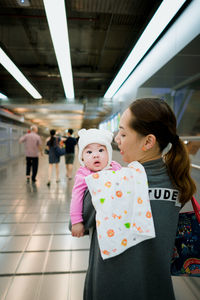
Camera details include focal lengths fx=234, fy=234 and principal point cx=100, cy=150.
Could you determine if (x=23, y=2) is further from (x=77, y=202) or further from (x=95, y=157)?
(x=77, y=202)

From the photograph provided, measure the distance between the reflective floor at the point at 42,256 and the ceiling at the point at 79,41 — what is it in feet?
11.2

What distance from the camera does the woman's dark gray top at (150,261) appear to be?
85 cm

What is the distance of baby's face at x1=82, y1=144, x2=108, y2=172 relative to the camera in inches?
42.8

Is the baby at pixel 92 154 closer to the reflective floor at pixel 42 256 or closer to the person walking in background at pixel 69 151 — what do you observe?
the reflective floor at pixel 42 256

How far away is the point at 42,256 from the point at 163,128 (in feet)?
7.65

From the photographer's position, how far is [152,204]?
2.79 feet

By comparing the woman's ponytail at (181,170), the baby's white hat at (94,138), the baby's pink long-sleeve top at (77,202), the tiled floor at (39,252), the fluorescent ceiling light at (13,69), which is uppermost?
the fluorescent ceiling light at (13,69)

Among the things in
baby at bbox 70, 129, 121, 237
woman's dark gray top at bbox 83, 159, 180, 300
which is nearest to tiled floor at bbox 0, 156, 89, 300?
woman's dark gray top at bbox 83, 159, 180, 300

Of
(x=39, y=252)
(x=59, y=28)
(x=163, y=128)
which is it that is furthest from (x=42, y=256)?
(x=59, y=28)

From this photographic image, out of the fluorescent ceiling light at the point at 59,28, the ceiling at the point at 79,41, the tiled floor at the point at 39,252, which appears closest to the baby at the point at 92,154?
the tiled floor at the point at 39,252

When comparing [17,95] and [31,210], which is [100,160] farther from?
[17,95]

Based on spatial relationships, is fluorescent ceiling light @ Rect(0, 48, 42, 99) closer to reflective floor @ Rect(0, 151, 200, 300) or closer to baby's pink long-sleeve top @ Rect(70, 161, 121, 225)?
reflective floor @ Rect(0, 151, 200, 300)

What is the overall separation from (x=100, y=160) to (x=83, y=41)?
21.1 ft

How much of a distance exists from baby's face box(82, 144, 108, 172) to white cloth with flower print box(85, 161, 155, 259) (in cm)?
29
